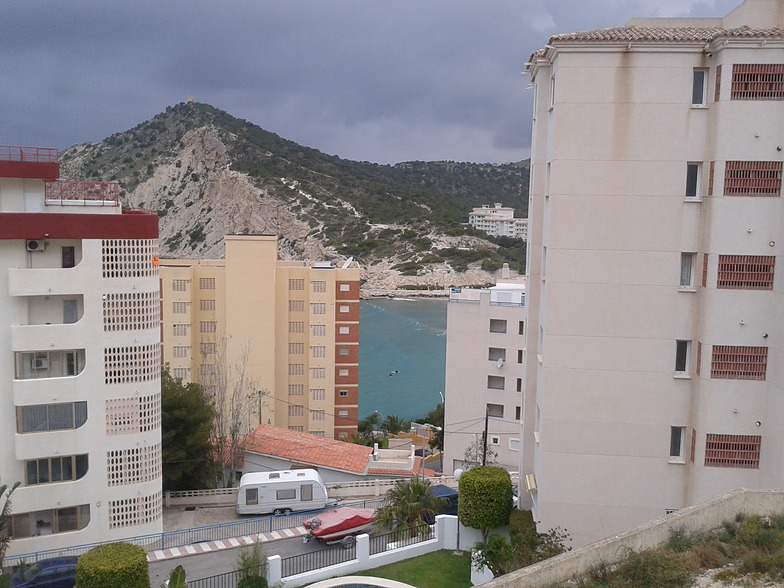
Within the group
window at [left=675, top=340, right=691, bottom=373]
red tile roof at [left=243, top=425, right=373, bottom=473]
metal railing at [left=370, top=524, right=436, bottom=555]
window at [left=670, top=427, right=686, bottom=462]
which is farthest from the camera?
red tile roof at [left=243, top=425, right=373, bottom=473]

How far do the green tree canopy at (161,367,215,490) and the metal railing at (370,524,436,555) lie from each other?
348 inches

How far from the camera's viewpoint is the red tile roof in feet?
83.6

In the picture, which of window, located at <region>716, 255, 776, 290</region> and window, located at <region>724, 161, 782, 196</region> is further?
window, located at <region>716, 255, 776, 290</region>

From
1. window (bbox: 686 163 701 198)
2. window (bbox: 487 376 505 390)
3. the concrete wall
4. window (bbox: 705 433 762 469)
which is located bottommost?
window (bbox: 487 376 505 390)

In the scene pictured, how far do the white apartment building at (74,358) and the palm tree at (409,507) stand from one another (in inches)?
237

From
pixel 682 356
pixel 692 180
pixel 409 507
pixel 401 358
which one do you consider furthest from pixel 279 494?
pixel 401 358

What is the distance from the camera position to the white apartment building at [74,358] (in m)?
16.2

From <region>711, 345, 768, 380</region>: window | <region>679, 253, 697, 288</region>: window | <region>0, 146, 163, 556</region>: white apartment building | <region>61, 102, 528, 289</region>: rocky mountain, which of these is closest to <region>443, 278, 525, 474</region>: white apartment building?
<region>0, 146, 163, 556</region>: white apartment building

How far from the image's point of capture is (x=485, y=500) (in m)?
15.5

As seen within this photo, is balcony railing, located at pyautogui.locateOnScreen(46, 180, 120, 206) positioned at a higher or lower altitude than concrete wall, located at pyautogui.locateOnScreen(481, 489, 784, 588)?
higher

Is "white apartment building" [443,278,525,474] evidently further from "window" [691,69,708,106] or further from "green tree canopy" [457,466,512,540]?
"window" [691,69,708,106]

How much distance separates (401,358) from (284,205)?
70.8 m

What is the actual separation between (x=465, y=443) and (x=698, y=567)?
846 inches

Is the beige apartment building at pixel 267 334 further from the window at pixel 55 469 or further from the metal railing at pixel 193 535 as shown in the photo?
the window at pixel 55 469
